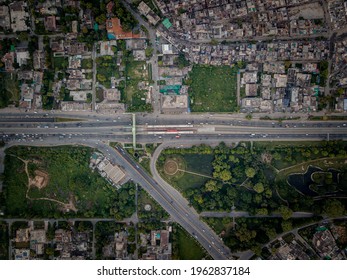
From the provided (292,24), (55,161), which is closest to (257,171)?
(292,24)

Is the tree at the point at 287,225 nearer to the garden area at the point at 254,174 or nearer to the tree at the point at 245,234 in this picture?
the garden area at the point at 254,174

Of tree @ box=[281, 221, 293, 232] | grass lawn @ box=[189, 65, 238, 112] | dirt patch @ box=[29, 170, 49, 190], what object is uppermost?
grass lawn @ box=[189, 65, 238, 112]

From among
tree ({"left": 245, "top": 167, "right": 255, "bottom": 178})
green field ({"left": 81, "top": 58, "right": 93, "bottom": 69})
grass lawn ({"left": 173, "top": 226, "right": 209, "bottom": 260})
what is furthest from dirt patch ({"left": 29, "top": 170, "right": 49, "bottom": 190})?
tree ({"left": 245, "top": 167, "right": 255, "bottom": 178})

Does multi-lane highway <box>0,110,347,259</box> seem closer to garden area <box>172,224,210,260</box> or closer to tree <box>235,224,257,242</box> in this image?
garden area <box>172,224,210,260</box>

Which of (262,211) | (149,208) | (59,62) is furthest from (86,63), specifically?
(262,211)

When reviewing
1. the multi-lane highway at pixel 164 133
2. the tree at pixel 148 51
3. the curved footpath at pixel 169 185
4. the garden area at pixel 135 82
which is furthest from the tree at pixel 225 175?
the tree at pixel 148 51

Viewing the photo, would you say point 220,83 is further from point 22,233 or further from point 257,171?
point 22,233

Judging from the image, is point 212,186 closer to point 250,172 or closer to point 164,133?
point 250,172
